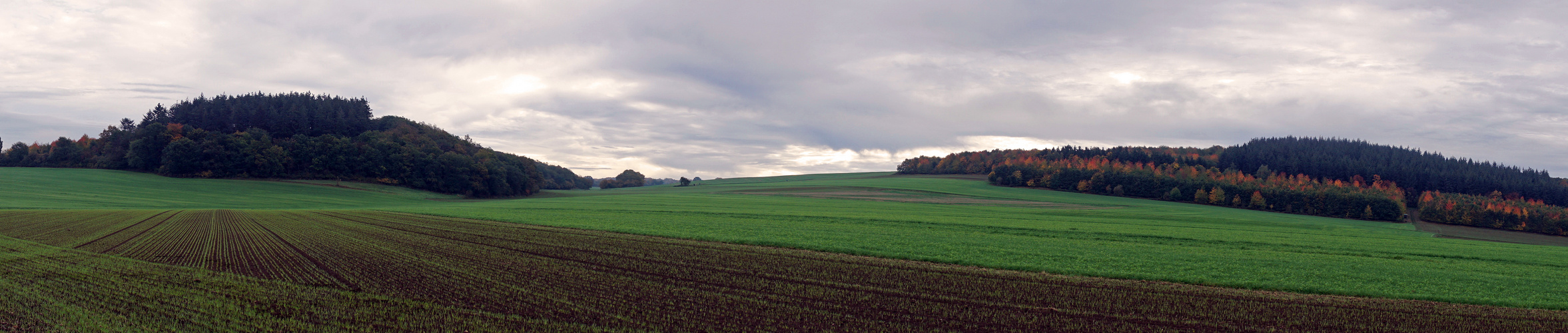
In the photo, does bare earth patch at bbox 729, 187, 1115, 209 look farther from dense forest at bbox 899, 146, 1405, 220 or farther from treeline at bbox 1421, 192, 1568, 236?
treeline at bbox 1421, 192, 1568, 236

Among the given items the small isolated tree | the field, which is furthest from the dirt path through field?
the field

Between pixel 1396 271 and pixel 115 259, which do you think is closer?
pixel 115 259

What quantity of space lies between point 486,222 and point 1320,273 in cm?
3108

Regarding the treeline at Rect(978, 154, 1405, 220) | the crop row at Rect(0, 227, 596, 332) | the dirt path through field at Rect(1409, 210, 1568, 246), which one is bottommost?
the dirt path through field at Rect(1409, 210, 1568, 246)

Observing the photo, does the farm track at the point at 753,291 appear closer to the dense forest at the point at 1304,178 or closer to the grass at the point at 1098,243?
the grass at the point at 1098,243

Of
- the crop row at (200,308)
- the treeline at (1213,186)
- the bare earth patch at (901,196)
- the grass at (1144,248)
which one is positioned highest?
the treeline at (1213,186)

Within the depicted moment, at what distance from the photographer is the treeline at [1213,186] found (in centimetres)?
7325

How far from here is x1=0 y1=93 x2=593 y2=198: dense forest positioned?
234 feet

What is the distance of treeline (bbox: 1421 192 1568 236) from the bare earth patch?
4627 cm

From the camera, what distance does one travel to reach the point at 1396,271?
17531mm

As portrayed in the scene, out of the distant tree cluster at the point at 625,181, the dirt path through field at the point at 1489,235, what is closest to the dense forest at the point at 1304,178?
the dirt path through field at the point at 1489,235

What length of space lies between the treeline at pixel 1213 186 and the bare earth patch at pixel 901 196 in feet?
86.3

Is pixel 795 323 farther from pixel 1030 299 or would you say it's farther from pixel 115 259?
pixel 115 259

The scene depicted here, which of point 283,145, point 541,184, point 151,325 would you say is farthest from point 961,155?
→ point 151,325
